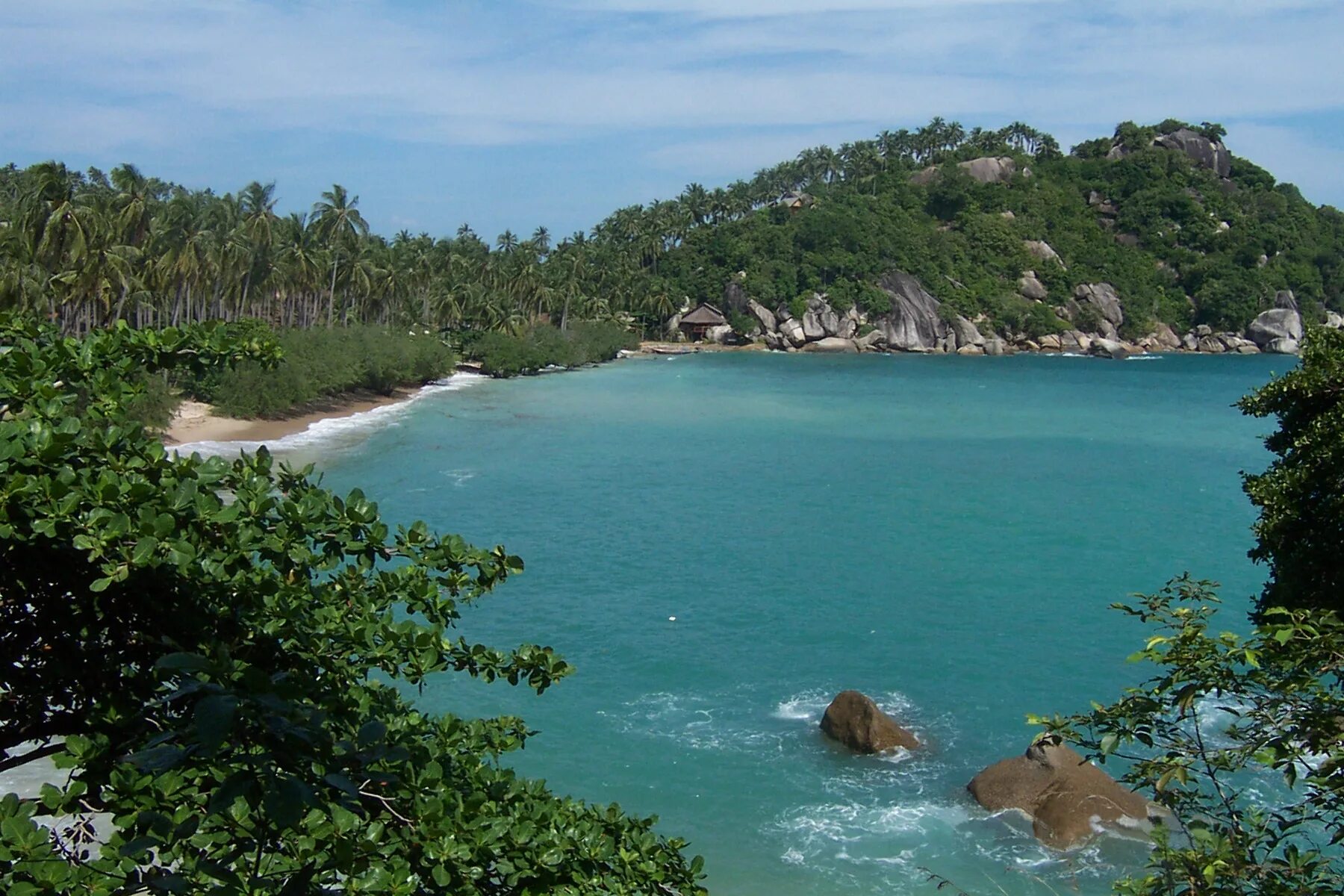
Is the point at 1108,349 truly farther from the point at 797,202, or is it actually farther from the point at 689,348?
the point at 689,348

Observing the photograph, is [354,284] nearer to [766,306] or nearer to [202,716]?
[766,306]

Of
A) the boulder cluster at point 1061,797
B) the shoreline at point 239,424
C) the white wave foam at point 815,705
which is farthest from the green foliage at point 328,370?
the boulder cluster at point 1061,797

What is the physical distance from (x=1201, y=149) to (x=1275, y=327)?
30.7 meters

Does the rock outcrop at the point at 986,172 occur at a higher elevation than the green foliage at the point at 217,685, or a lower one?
higher

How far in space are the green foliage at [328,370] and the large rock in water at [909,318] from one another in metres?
52.9

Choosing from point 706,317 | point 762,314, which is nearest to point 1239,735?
point 706,317

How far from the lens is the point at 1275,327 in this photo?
112688mm

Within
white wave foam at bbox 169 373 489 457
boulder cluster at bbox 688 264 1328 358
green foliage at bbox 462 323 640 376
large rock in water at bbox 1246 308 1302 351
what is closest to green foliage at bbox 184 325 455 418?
white wave foam at bbox 169 373 489 457

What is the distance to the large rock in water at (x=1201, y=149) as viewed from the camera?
433 ft

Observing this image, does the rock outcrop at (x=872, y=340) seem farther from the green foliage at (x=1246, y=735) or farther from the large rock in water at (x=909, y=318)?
the green foliage at (x=1246, y=735)

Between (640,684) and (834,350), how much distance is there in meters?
89.8

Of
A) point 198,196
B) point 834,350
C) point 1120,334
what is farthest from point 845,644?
point 1120,334

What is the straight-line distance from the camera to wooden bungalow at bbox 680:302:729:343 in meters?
107

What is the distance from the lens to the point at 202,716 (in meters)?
2.79
